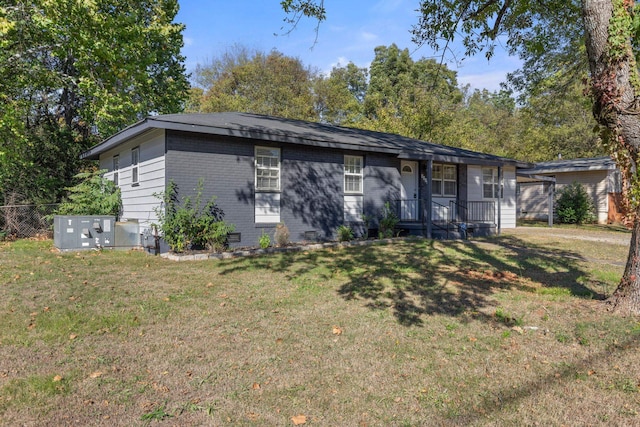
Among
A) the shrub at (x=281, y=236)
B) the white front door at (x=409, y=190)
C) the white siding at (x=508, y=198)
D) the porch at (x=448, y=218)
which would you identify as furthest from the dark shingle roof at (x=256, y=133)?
the white siding at (x=508, y=198)

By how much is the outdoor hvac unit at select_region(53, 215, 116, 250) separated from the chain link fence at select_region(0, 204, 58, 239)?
12.7 ft

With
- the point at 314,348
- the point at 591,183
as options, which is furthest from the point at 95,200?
the point at 591,183

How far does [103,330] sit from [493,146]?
3793 cm

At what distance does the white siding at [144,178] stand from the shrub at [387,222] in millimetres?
6752

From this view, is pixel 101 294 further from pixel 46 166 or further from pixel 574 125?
pixel 574 125

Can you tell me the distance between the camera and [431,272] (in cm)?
764

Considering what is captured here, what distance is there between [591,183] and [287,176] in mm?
19259

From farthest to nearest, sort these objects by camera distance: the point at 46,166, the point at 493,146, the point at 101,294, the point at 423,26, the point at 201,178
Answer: the point at 493,146
the point at 46,166
the point at 201,178
the point at 423,26
the point at 101,294

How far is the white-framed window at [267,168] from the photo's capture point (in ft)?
36.7

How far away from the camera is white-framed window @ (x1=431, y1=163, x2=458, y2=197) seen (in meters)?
15.2

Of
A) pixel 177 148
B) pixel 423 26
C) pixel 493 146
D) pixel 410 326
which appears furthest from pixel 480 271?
pixel 493 146

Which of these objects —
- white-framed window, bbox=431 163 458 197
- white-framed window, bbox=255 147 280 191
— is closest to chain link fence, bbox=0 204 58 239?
white-framed window, bbox=255 147 280 191

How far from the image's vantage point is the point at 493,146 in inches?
1446

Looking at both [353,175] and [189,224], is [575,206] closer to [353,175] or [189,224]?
[353,175]
